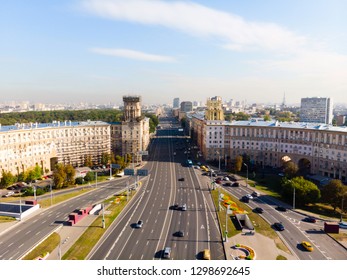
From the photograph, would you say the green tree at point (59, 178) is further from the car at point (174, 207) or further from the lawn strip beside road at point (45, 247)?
the car at point (174, 207)

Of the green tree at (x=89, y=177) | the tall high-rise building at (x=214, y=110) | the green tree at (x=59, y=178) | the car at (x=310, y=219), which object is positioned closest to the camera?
the car at (x=310, y=219)

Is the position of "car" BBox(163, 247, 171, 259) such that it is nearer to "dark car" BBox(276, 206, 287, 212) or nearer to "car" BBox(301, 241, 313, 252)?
"car" BBox(301, 241, 313, 252)

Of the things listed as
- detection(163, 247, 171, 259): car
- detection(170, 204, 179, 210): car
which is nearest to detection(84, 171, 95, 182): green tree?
detection(170, 204, 179, 210): car

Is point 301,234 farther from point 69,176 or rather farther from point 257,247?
point 69,176

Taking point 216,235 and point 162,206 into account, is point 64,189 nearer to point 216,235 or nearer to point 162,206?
point 162,206

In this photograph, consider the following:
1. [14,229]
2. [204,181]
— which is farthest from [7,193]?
[204,181]

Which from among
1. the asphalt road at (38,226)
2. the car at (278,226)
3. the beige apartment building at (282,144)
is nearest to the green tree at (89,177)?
the asphalt road at (38,226)
